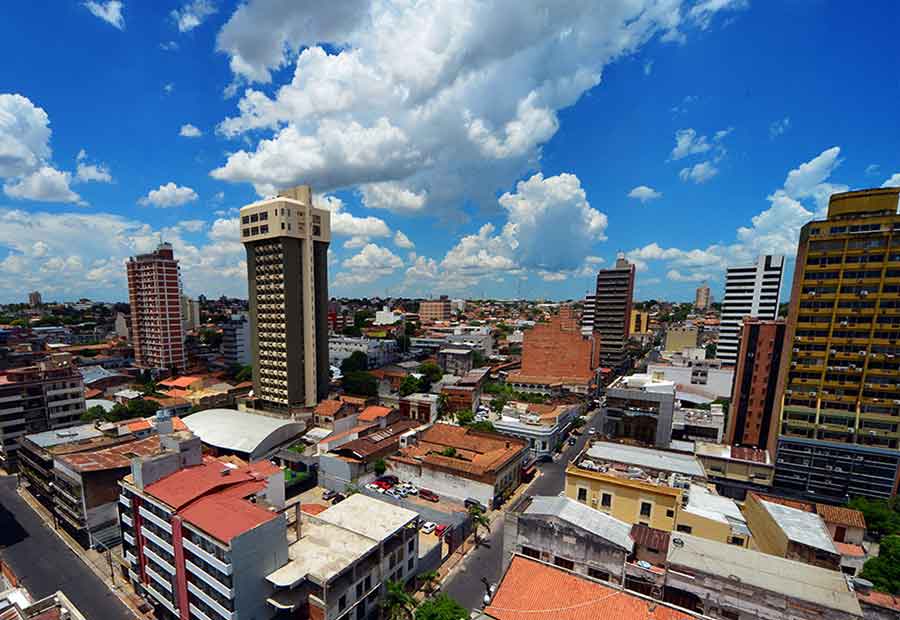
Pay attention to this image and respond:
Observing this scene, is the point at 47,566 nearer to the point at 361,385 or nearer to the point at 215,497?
the point at 215,497

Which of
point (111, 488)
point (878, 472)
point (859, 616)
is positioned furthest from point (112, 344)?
point (878, 472)

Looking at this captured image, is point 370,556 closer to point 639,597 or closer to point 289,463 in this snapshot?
point 639,597

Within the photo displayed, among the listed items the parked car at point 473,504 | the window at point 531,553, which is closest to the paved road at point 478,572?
the parked car at point 473,504

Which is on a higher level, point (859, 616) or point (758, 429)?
point (859, 616)

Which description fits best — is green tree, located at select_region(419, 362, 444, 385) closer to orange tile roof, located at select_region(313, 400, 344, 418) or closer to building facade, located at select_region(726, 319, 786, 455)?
orange tile roof, located at select_region(313, 400, 344, 418)

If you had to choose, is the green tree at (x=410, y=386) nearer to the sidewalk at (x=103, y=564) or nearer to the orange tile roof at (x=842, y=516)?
the sidewalk at (x=103, y=564)

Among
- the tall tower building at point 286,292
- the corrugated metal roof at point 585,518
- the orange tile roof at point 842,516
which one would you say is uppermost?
the tall tower building at point 286,292
